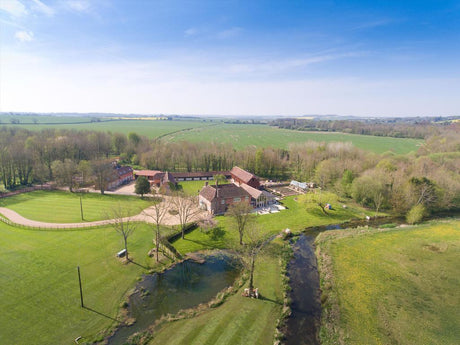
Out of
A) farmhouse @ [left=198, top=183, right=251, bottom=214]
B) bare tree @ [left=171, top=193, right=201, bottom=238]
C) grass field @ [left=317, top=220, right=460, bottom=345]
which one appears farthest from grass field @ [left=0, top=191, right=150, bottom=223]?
grass field @ [left=317, top=220, right=460, bottom=345]

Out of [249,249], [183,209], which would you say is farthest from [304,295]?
[183,209]

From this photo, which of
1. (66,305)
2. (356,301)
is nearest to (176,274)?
(66,305)

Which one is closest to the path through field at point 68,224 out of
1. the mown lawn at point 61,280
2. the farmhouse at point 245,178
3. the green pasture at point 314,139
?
the mown lawn at point 61,280

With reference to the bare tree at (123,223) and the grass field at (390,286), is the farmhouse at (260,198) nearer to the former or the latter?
the grass field at (390,286)

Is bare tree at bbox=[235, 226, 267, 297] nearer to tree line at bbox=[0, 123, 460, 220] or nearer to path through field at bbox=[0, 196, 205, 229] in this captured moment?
path through field at bbox=[0, 196, 205, 229]

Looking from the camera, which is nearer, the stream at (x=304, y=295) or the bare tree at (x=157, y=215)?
the stream at (x=304, y=295)

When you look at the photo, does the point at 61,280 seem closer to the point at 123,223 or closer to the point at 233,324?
the point at 123,223

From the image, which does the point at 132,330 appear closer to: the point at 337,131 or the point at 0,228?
the point at 0,228

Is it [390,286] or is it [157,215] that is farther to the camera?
[157,215]
